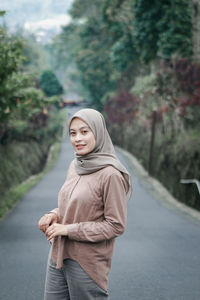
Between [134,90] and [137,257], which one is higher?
[134,90]

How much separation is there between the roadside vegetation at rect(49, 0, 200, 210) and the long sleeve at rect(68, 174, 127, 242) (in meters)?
7.25

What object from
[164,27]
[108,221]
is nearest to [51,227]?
[108,221]

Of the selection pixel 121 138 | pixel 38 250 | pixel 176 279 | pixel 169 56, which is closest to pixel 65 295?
pixel 176 279

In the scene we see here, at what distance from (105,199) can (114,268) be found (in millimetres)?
3242

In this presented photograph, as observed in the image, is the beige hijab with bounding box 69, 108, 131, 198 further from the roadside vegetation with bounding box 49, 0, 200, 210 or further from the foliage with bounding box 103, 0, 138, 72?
the foliage with bounding box 103, 0, 138, 72

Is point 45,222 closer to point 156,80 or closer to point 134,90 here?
point 156,80

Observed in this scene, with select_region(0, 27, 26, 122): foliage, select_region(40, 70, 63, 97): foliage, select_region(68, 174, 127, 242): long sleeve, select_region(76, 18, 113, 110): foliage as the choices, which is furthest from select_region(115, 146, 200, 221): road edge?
select_region(76, 18, 113, 110): foliage

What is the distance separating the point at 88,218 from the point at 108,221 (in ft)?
0.44

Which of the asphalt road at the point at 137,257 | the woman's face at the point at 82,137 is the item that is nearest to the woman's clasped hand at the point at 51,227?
the woman's face at the point at 82,137

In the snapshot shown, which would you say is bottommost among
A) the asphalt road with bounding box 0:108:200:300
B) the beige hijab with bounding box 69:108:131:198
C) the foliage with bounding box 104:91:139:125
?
the asphalt road with bounding box 0:108:200:300

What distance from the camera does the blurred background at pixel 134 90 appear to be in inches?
382

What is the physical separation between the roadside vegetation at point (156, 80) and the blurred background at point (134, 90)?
3cm

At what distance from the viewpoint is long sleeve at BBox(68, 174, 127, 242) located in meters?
2.33

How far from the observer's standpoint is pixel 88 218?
7.89 ft
